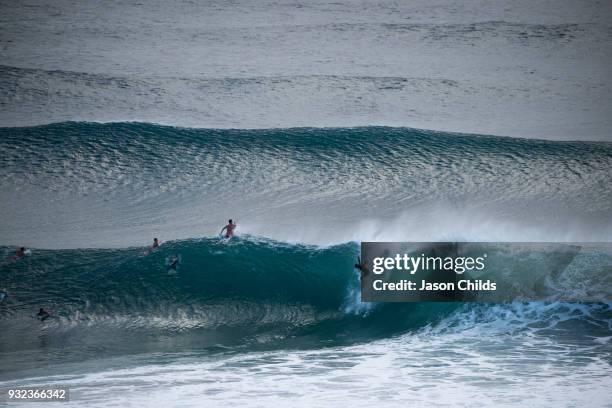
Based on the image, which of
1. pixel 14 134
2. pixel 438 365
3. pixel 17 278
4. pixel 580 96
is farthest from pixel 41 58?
pixel 438 365

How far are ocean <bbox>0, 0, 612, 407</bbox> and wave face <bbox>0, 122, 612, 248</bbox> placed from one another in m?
0.04

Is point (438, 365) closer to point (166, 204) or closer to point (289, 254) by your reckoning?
point (289, 254)

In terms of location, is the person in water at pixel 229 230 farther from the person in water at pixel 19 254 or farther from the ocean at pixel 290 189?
the person in water at pixel 19 254

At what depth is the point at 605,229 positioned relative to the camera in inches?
493

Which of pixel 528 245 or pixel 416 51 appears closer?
pixel 528 245

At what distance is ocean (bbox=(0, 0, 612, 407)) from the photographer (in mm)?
8612

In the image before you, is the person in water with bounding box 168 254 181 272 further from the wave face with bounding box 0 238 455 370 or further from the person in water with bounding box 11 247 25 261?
the person in water with bounding box 11 247 25 261

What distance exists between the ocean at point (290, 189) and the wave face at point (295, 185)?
1.7 inches

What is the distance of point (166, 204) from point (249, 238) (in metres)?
2.14

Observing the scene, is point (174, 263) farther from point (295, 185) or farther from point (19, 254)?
point (295, 185)

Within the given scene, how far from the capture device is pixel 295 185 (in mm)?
13852

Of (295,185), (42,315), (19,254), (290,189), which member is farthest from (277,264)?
(19,254)

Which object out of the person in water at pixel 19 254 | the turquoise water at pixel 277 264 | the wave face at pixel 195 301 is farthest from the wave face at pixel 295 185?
the wave face at pixel 195 301

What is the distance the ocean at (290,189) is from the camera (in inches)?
339
